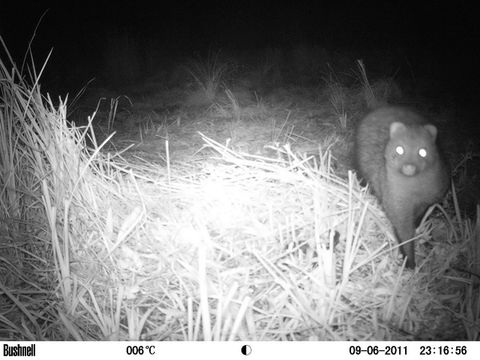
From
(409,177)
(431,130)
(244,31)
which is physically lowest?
(409,177)

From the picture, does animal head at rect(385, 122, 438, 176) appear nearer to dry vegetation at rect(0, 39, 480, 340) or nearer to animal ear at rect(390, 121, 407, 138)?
animal ear at rect(390, 121, 407, 138)

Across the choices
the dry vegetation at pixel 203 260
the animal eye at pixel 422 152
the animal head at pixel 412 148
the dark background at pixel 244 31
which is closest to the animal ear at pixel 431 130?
the animal head at pixel 412 148

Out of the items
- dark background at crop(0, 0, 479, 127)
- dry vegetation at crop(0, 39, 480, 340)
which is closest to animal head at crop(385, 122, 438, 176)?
dry vegetation at crop(0, 39, 480, 340)

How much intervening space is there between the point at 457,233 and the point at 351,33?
6.19 meters

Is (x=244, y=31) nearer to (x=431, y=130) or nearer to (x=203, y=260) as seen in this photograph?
(x=431, y=130)

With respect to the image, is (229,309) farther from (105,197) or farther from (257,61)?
(257,61)

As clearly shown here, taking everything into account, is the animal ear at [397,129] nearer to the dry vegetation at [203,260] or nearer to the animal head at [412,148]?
the animal head at [412,148]

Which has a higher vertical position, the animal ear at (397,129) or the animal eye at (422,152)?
the animal ear at (397,129)

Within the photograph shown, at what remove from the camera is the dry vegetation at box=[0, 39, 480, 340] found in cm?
170

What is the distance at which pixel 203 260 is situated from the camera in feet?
5.32

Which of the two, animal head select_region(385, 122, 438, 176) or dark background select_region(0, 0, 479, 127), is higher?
dark background select_region(0, 0, 479, 127)

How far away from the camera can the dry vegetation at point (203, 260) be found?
1702 millimetres

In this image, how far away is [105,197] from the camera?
234cm

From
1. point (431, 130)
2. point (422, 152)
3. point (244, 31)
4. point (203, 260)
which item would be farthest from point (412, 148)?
point (244, 31)
